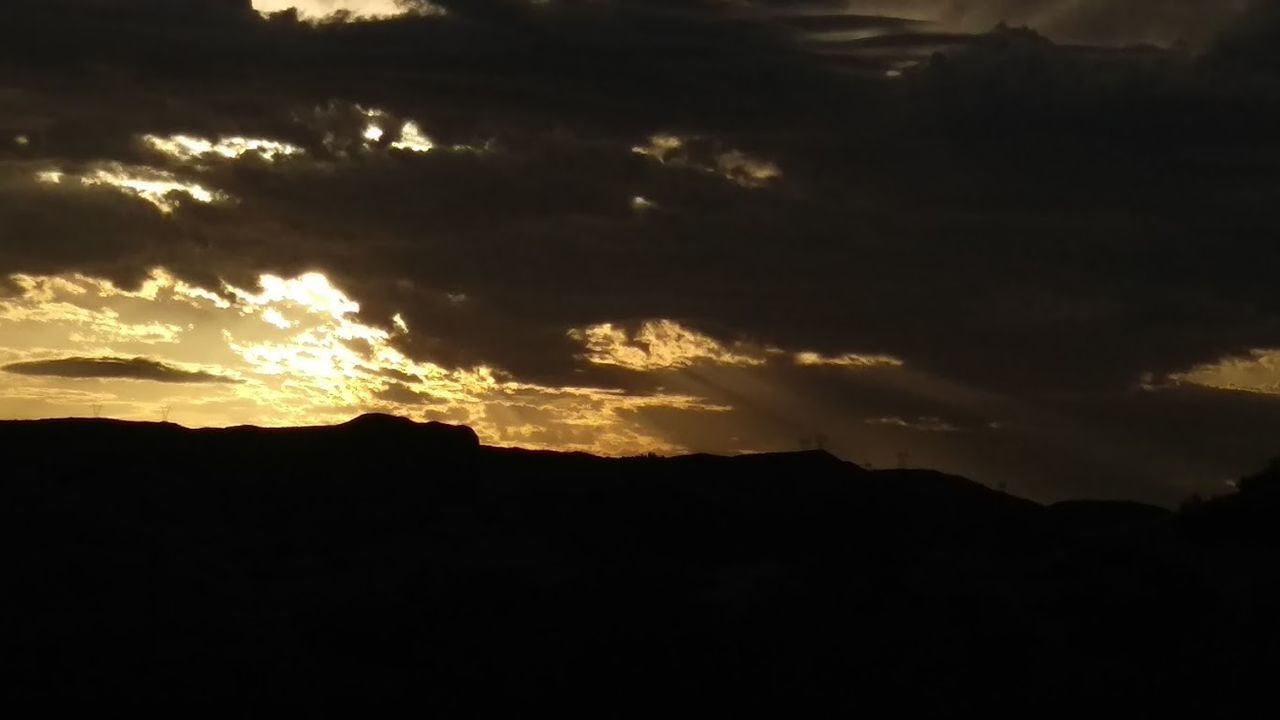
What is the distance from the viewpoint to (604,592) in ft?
164

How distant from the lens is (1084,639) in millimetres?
46125

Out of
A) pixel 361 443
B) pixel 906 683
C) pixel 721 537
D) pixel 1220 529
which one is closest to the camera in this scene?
pixel 906 683

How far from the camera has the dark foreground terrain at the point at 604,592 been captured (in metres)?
44.7

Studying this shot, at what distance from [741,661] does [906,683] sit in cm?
494

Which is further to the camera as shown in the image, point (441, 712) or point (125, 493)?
point (125, 493)

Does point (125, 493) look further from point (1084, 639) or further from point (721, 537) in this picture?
point (1084, 639)

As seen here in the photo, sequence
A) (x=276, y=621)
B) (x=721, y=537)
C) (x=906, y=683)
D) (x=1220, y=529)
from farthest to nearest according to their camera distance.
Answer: (x=721, y=537), (x=1220, y=529), (x=276, y=621), (x=906, y=683)

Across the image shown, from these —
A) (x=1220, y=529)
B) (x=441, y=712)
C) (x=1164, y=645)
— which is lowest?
(x=441, y=712)

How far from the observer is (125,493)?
56125 mm

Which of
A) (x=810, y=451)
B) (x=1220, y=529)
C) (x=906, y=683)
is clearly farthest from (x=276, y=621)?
(x=1220, y=529)

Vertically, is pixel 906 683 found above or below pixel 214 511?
below

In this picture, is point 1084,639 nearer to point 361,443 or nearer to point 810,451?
point 810,451

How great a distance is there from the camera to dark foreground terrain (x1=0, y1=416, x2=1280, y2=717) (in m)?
44.7

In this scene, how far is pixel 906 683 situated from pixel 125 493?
95.7 ft
